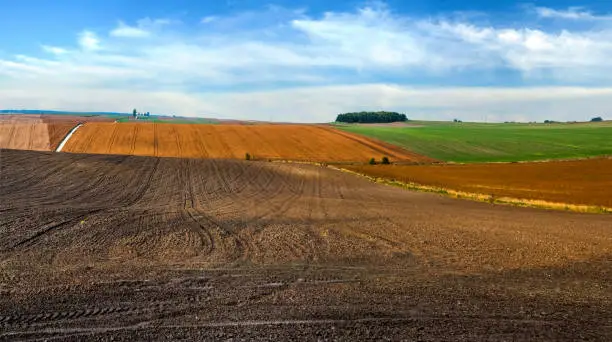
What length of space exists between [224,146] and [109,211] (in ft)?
173

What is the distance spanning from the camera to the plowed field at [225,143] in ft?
222

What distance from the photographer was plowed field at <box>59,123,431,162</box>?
67625mm

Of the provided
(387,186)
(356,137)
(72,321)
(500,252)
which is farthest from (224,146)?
(72,321)

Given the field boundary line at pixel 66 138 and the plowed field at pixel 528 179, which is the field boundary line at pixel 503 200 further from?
the field boundary line at pixel 66 138

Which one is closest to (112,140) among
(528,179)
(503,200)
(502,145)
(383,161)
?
(383,161)

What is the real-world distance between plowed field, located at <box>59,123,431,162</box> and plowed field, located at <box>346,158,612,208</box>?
40.6ft

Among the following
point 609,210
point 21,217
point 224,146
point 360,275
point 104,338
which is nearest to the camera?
point 104,338

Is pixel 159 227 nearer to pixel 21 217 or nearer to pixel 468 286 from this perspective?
pixel 21 217

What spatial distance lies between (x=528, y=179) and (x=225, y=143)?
41.1m

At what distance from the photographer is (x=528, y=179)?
163 ft

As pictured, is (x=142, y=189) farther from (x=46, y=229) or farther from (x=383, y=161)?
(x=383, y=161)

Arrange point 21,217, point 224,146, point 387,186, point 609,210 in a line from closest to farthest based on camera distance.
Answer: point 21,217
point 609,210
point 387,186
point 224,146

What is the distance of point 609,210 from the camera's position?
105 ft

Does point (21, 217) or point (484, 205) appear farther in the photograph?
point (484, 205)
